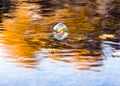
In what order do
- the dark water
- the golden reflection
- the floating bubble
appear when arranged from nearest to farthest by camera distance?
1. the dark water
2. the golden reflection
3. the floating bubble

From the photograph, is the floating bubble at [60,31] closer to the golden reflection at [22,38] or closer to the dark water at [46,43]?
the dark water at [46,43]

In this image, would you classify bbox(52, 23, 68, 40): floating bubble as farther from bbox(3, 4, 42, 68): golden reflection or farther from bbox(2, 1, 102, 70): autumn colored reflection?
bbox(3, 4, 42, 68): golden reflection

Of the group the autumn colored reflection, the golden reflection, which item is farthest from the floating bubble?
the golden reflection

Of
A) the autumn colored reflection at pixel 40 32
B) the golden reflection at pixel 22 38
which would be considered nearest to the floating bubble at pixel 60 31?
the autumn colored reflection at pixel 40 32

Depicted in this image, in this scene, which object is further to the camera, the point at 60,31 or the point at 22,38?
the point at 60,31

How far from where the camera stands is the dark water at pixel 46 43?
341cm

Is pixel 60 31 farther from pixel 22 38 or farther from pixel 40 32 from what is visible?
pixel 22 38

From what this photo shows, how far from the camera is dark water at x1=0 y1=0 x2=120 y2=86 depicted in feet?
11.2

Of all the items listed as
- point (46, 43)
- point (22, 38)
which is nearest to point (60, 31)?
point (46, 43)

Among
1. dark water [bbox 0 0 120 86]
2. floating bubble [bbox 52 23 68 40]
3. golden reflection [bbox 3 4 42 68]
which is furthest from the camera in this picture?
floating bubble [bbox 52 23 68 40]

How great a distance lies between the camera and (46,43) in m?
3.95

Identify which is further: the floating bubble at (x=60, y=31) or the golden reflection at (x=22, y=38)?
the floating bubble at (x=60, y=31)

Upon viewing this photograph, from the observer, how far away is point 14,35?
3.80 meters

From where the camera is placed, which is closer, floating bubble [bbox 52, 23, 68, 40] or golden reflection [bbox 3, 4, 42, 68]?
golden reflection [bbox 3, 4, 42, 68]
